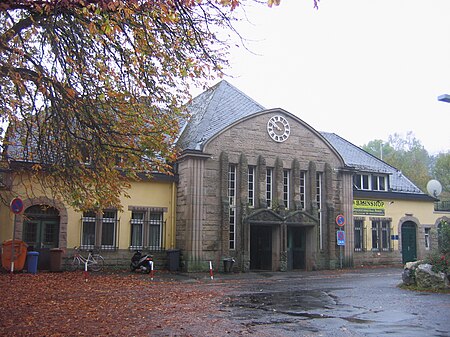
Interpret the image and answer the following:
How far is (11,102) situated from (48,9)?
11.4 feet

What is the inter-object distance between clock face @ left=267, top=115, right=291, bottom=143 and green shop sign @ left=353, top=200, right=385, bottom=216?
7.45m

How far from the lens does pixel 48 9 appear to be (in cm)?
829

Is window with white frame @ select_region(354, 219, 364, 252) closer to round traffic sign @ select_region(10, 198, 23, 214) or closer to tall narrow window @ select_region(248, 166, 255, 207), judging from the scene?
tall narrow window @ select_region(248, 166, 255, 207)

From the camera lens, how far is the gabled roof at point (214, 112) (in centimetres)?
Result: 2527

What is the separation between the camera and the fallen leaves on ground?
29.6 feet

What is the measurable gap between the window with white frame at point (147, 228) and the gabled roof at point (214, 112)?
3640 millimetres

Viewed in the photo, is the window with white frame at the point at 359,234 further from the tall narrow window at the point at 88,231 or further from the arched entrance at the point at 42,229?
the arched entrance at the point at 42,229

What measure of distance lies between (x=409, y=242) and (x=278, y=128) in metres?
13.6

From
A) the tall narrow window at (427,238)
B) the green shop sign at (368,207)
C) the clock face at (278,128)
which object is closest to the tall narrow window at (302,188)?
the clock face at (278,128)

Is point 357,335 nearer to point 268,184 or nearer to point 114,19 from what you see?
point 114,19

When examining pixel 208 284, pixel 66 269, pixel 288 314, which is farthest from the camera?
pixel 66 269

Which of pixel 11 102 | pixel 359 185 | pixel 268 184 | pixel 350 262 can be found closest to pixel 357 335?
pixel 11 102

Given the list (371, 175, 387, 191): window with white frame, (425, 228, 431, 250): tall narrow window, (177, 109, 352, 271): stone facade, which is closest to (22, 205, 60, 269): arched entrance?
(177, 109, 352, 271): stone facade

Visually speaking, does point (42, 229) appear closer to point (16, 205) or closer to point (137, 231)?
point (137, 231)
